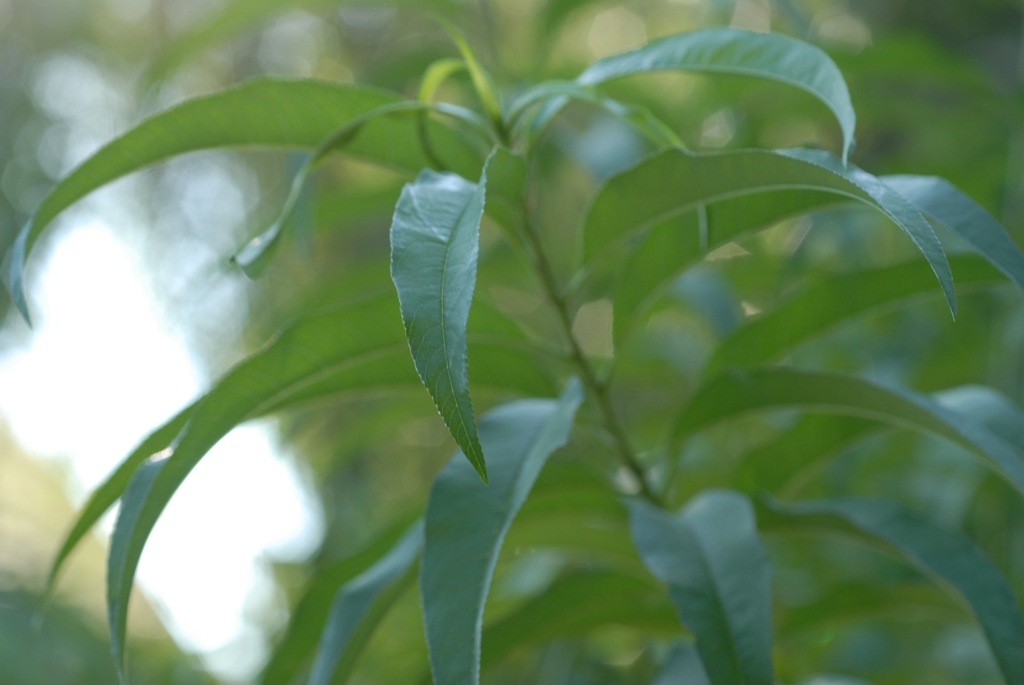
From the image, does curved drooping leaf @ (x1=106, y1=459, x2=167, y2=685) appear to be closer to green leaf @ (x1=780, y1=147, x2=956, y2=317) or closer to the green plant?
the green plant

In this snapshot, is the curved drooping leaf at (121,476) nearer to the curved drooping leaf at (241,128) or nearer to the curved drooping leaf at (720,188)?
the curved drooping leaf at (241,128)

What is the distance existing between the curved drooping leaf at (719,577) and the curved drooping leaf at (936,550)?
62 millimetres

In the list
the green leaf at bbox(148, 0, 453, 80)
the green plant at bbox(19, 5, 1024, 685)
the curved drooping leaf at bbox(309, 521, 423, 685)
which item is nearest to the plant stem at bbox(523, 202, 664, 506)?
the green plant at bbox(19, 5, 1024, 685)

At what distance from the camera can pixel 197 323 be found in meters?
2.61

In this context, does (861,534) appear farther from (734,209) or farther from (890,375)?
(890,375)

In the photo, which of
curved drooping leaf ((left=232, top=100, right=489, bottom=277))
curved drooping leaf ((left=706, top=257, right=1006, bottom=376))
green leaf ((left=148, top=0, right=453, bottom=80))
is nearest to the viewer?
curved drooping leaf ((left=232, top=100, right=489, bottom=277))

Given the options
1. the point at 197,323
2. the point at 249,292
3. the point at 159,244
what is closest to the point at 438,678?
the point at 249,292

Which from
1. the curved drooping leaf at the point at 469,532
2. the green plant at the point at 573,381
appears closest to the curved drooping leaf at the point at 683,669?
the green plant at the point at 573,381

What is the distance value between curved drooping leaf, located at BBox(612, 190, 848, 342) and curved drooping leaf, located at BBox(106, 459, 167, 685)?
272 mm

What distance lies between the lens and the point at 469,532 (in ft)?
1.14

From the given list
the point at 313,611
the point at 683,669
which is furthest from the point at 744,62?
the point at 313,611

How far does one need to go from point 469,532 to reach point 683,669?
15cm

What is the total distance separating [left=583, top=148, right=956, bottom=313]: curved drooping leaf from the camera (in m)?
0.28

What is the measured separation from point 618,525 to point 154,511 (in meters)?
0.28
